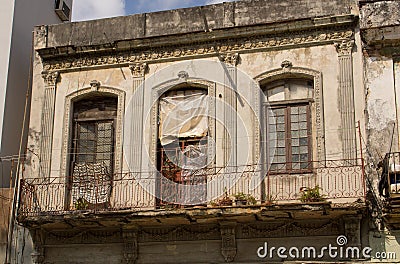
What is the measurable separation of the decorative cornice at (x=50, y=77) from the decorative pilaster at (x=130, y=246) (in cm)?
377

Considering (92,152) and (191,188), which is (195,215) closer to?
(191,188)

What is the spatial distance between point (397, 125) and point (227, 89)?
11.0 feet

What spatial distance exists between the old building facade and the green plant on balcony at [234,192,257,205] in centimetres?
4

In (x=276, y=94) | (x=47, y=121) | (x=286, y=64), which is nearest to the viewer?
(x=286, y=64)

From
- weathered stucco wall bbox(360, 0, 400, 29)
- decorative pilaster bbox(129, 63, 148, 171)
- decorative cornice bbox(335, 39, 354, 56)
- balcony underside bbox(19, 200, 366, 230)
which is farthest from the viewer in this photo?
decorative pilaster bbox(129, 63, 148, 171)

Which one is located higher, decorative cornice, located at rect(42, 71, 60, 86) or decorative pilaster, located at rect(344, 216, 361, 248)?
decorative cornice, located at rect(42, 71, 60, 86)

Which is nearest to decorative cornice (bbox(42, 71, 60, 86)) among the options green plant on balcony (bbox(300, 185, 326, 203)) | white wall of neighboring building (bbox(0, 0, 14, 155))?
white wall of neighboring building (bbox(0, 0, 14, 155))

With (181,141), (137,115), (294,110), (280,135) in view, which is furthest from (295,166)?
(137,115)

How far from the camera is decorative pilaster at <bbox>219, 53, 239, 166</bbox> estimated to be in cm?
1317

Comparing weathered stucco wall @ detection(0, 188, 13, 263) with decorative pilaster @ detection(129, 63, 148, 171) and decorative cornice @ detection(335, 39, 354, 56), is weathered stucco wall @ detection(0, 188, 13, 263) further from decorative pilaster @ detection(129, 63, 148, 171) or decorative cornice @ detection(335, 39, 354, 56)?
decorative cornice @ detection(335, 39, 354, 56)

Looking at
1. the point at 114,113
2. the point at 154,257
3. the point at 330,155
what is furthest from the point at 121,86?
the point at 330,155

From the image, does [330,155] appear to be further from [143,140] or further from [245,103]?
[143,140]

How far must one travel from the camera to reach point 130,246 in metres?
13.0

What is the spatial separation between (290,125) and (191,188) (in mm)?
2253
